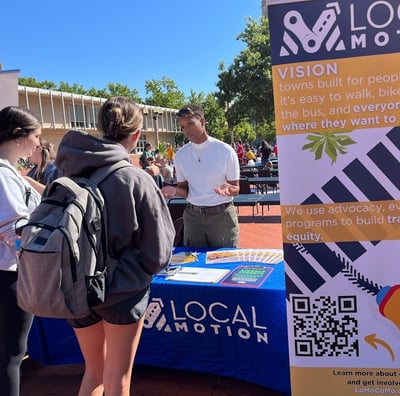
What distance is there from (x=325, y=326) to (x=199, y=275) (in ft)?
2.83

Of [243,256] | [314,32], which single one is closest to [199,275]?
[243,256]

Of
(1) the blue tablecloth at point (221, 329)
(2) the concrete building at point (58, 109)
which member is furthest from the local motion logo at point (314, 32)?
(2) the concrete building at point (58, 109)

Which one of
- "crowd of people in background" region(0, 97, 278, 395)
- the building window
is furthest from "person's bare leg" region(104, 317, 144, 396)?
the building window

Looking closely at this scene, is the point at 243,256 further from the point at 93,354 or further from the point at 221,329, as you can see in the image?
the point at 93,354

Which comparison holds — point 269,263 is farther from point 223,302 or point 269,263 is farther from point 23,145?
point 23,145

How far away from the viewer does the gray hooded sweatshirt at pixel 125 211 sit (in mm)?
1448

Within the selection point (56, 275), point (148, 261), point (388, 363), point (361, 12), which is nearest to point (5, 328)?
point (56, 275)

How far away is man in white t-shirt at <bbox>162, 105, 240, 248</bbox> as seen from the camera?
2.89 metres

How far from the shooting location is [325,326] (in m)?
1.71

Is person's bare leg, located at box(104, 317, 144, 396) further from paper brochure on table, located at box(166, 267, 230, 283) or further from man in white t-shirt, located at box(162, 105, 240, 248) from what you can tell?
man in white t-shirt, located at box(162, 105, 240, 248)

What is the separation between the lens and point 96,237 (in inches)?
55.3

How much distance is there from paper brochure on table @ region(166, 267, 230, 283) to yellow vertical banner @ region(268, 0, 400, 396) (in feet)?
2.16

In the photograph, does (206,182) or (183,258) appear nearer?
(183,258)

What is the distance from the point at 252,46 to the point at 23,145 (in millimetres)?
18324
